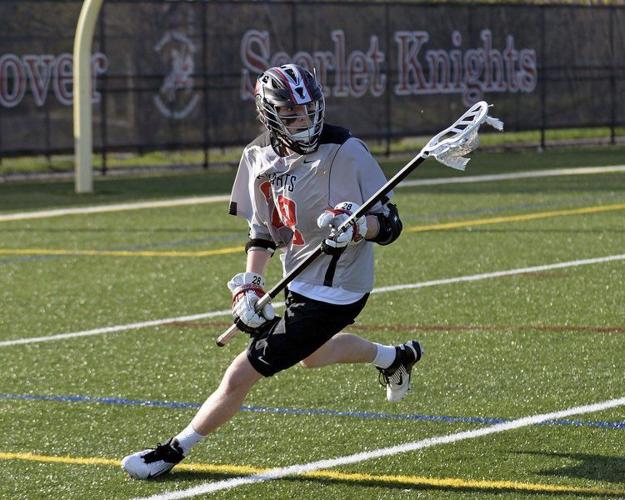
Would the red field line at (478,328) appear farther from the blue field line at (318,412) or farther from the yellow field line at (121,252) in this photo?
the yellow field line at (121,252)

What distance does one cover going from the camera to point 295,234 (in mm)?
6430

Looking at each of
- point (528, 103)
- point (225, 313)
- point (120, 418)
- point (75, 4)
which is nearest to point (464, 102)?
point (528, 103)

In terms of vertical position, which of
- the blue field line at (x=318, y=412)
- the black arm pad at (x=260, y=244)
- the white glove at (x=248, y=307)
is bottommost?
the blue field line at (x=318, y=412)

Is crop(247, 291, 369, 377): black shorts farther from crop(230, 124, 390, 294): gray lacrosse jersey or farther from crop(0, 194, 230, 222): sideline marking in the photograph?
crop(0, 194, 230, 222): sideline marking

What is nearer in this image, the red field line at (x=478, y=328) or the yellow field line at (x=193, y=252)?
the red field line at (x=478, y=328)

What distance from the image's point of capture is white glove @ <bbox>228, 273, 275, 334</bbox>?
241 inches

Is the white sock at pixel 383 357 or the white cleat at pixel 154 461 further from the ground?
the white sock at pixel 383 357

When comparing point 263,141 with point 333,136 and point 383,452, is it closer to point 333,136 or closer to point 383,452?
point 333,136

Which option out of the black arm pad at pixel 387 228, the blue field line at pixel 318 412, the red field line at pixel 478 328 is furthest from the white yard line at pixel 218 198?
the black arm pad at pixel 387 228

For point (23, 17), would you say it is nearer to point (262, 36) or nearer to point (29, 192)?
point (29, 192)

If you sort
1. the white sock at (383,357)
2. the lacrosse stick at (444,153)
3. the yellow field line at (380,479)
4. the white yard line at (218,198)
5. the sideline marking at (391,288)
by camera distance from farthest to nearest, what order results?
the white yard line at (218,198), the sideline marking at (391,288), the white sock at (383,357), the lacrosse stick at (444,153), the yellow field line at (380,479)

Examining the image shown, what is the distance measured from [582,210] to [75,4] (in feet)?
26.5

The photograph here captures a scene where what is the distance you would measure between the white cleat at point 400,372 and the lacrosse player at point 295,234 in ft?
2.47

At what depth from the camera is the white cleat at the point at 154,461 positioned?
20.0ft
